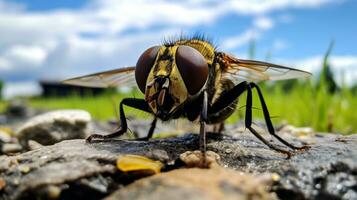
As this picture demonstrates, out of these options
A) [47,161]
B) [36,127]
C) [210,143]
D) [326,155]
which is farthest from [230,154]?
[36,127]

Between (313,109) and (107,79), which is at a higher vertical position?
(107,79)

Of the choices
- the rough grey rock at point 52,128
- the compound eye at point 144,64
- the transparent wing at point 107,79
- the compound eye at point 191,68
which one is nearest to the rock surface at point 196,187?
the compound eye at point 191,68

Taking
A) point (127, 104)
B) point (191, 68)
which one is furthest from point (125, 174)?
point (127, 104)

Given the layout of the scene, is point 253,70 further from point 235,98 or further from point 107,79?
point 107,79

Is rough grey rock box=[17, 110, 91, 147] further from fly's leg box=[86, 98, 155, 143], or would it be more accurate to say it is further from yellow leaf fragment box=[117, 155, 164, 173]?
yellow leaf fragment box=[117, 155, 164, 173]

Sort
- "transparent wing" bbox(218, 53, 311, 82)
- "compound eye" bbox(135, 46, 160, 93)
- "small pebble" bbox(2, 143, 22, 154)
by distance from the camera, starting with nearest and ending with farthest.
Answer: "compound eye" bbox(135, 46, 160, 93), "transparent wing" bbox(218, 53, 311, 82), "small pebble" bbox(2, 143, 22, 154)

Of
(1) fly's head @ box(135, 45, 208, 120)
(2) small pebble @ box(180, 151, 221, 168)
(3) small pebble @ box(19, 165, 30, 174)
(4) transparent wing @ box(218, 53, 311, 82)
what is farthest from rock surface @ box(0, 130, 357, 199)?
(4) transparent wing @ box(218, 53, 311, 82)
